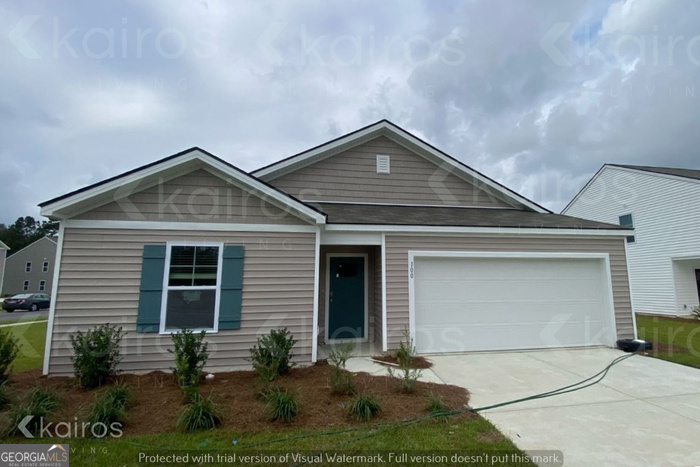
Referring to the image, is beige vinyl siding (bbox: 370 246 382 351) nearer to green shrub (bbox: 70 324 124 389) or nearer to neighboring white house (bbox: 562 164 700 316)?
green shrub (bbox: 70 324 124 389)

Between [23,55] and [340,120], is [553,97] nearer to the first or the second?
[340,120]

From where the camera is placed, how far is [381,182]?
963 cm

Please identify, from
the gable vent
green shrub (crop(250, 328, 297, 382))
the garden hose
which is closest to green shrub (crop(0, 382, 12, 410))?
the garden hose

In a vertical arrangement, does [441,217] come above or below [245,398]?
above

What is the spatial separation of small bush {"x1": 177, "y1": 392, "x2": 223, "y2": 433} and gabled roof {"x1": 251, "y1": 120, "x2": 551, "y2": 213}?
6266 mm

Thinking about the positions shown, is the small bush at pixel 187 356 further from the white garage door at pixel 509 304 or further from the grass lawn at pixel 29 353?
the white garage door at pixel 509 304

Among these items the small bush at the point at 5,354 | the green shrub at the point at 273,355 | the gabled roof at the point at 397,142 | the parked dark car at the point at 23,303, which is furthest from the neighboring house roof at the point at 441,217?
the parked dark car at the point at 23,303

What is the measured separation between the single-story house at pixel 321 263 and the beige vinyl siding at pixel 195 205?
2 cm

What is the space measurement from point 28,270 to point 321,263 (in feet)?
147

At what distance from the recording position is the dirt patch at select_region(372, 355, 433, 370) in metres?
5.98

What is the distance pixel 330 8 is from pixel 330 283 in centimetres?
751

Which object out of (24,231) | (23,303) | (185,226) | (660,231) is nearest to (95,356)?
(185,226)

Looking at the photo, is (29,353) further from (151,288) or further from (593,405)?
(593,405)

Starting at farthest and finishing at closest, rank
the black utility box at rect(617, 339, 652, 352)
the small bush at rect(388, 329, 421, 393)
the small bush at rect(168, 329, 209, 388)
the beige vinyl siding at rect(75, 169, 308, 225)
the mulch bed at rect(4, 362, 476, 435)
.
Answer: the black utility box at rect(617, 339, 652, 352) → the beige vinyl siding at rect(75, 169, 308, 225) → the small bush at rect(388, 329, 421, 393) → the small bush at rect(168, 329, 209, 388) → the mulch bed at rect(4, 362, 476, 435)
